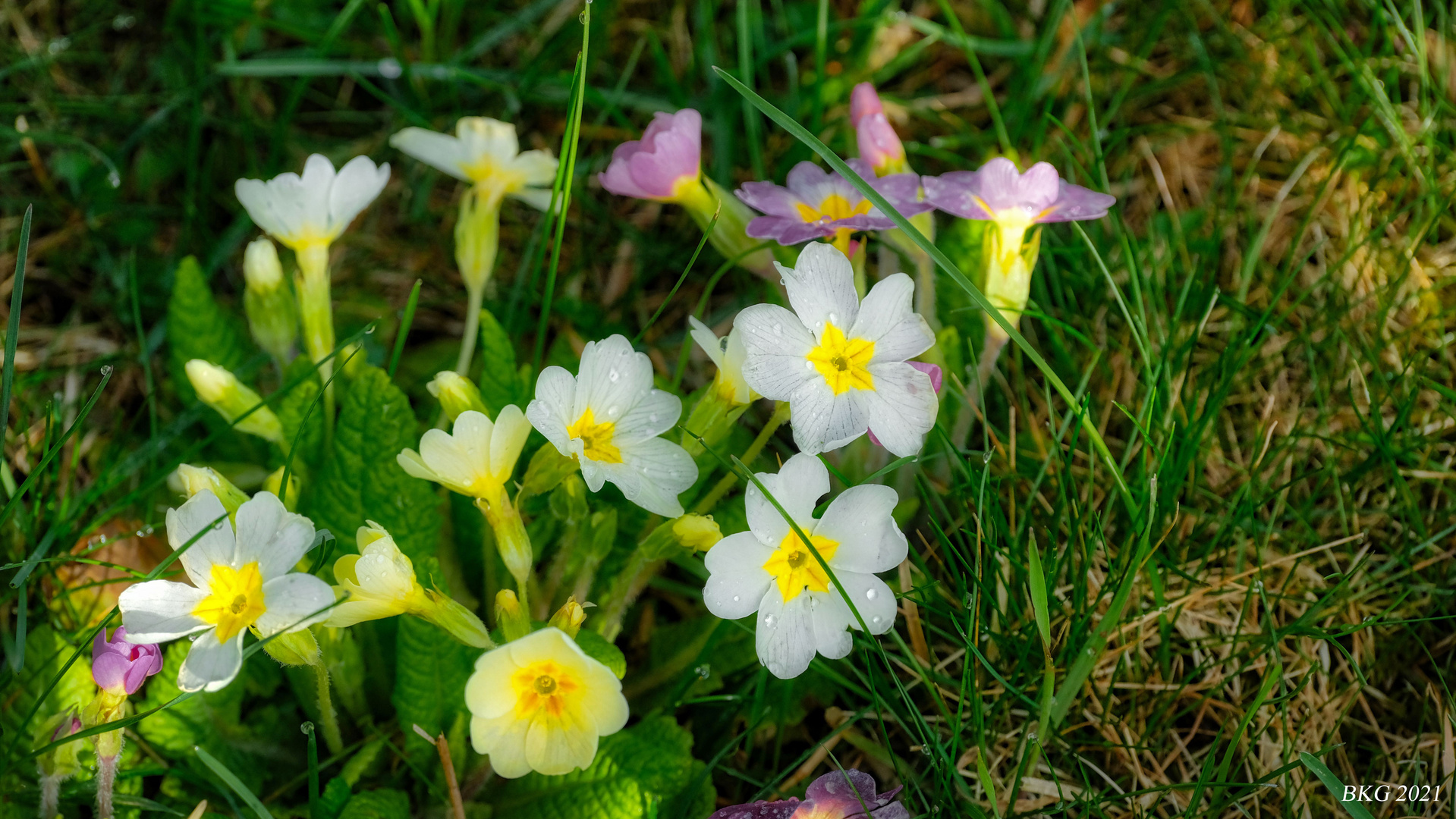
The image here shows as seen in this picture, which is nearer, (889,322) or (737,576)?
(737,576)

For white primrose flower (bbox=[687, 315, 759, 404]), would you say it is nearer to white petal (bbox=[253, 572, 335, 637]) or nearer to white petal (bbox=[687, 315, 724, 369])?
white petal (bbox=[687, 315, 724, 369])

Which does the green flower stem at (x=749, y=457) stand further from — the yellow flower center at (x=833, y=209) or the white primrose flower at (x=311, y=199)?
the white primrose flower at (x=311, y=199)

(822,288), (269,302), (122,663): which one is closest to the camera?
(122,663)

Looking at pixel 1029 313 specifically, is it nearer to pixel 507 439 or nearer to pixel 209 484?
pixel 507 439

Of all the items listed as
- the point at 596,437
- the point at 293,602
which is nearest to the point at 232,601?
the point at 293,602

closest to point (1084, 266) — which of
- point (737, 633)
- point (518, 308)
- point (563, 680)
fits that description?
point (737, 633)

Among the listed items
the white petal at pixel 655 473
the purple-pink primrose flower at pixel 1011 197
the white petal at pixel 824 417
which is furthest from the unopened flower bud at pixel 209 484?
the purple-pink primrose flower at pixel 1011 197
